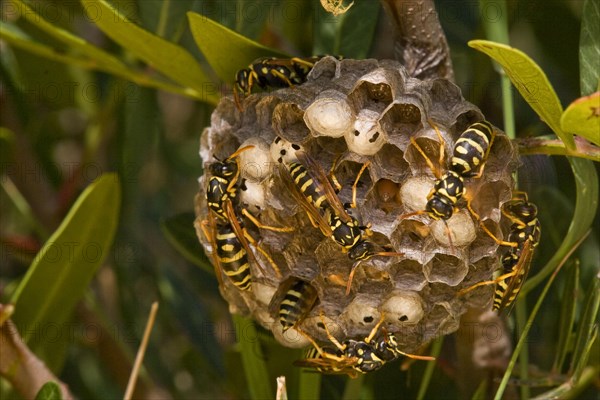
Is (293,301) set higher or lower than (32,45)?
lower

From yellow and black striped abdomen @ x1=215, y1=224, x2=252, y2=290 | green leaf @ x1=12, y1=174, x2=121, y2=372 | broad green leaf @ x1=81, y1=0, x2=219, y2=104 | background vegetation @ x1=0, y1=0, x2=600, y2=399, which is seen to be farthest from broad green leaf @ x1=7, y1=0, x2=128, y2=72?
yellow and black striped abdomen @ x1=215, y1=224, x2=252, y2=290

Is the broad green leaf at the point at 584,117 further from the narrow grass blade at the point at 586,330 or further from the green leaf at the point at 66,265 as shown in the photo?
the green leaf at the point at 66,265

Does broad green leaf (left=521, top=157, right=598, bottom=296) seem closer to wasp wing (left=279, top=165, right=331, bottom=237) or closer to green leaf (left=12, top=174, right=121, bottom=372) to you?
wasp wing (left=279, top=165, right=331, bottom=237)

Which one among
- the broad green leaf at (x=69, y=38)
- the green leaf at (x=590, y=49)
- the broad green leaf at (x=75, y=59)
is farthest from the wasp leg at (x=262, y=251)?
the green leaf at (x=590, y=49)

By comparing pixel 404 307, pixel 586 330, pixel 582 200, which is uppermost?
pixel 582 200

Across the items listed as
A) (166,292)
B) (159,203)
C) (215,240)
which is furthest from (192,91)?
(159,203)

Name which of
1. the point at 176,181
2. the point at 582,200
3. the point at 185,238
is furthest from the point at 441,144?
the point at 176,181

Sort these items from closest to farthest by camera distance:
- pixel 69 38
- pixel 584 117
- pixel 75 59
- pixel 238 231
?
pixel 584 117 → pixel 238 231 → pixel 69 38 → pixel 75 59

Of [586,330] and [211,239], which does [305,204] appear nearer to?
[211,239]
